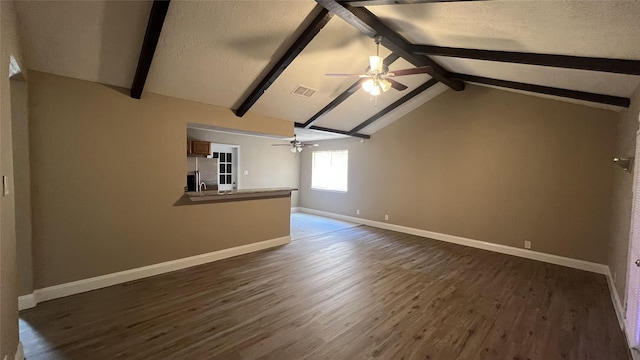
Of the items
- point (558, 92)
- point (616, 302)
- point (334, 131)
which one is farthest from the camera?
point (334, 131)

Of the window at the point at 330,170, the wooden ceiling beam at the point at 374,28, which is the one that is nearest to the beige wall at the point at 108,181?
the wooden ceiling beam at the point at 374,28

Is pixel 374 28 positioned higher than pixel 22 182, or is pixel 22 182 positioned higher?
pixel 374 28

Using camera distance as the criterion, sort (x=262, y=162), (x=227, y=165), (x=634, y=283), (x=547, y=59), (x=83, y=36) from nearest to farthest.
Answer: (x=634, y=283) → (x=83, y=36) → (x=547, y=59) → (x=227, y=165) → (x=262, y=162)

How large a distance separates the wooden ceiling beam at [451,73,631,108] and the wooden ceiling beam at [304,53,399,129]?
62.2 inches

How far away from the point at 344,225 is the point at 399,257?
2.53 m

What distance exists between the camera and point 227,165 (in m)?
7.38

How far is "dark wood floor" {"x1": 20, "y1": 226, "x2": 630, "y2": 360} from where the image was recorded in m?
2.21

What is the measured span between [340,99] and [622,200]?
4.00m

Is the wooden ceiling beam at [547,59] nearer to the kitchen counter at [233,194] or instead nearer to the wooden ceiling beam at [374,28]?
the wooden ceiling beam at [374,28]

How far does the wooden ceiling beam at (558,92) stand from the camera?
342 cm

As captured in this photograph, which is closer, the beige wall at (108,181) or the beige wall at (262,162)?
the beige wall at (108,181)

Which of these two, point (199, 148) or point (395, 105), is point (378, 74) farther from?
point (199, 148)

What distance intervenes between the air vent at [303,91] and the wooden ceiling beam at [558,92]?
8.43ft

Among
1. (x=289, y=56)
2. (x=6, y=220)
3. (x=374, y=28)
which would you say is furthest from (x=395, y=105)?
(x=6, y=220)
